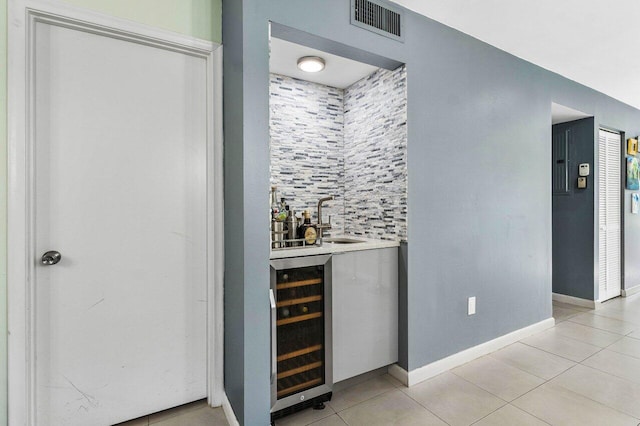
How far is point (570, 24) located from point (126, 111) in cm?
298

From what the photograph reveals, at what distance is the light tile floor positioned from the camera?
1.82 metres

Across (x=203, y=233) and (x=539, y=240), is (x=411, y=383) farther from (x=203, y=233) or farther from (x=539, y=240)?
(x=539, y=240)

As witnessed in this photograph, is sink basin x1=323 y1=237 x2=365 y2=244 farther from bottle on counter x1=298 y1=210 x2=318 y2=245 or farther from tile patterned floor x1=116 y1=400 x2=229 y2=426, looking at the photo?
tile patterned floor x1=116 y1=400 x2=229 y2=426

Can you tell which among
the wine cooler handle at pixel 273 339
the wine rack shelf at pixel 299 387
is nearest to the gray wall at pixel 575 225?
the wine rack shelf at pixel 299 387

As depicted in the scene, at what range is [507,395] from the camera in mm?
2047

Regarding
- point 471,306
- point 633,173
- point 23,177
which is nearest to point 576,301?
point 633,173

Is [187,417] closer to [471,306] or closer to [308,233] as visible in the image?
[308,233]

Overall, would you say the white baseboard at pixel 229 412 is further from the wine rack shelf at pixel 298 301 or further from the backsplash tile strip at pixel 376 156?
the backsplash tile strip at pixel 376 156

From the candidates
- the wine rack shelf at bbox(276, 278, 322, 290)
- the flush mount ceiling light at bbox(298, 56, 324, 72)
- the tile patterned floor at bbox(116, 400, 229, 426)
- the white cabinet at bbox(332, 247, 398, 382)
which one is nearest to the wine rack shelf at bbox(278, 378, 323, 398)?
the white cabinet at bbox(332, 247, 398, 382)

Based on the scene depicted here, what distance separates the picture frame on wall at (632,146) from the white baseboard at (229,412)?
17.4 ft

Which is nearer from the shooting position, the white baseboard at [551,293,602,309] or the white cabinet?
the white cabinet

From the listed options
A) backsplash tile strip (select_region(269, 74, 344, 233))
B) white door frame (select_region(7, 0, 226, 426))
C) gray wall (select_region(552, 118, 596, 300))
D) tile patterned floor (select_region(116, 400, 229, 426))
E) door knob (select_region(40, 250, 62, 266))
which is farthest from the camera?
gray wall (select_region(552, 118, 596, 300))

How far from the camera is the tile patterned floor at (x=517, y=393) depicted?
6.00 feet

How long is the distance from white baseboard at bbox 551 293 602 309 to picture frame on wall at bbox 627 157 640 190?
64.4 inches
